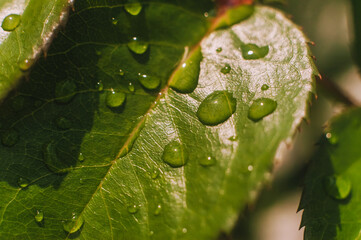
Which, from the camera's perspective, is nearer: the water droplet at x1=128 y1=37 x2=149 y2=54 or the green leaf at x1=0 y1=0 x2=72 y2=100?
the green leaf at x1=0 y1=0 x2=72 y2=100

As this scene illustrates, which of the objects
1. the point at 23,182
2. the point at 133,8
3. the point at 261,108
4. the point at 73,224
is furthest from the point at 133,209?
the point at 133,8

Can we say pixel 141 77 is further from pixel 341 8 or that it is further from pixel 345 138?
pixel 341 8

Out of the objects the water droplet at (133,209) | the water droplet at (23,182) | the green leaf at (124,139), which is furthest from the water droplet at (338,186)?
the water droplet at (23,182)

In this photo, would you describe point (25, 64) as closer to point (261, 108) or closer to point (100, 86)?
point (100, 86)

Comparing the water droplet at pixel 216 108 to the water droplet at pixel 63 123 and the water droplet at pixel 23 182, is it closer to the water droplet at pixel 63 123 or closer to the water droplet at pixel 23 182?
the water droplet at pixel 63 123

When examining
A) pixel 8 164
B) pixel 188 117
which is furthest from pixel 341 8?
pixel 8 164

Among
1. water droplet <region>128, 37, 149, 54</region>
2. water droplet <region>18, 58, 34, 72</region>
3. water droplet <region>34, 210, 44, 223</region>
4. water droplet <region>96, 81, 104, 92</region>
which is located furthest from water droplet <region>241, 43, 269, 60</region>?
water droplet <region>34, 210, 44, 223</region>

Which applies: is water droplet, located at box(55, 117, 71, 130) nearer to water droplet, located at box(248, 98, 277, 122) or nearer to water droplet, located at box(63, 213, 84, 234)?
water droplet, located at box(63, 213, 84, 234)
